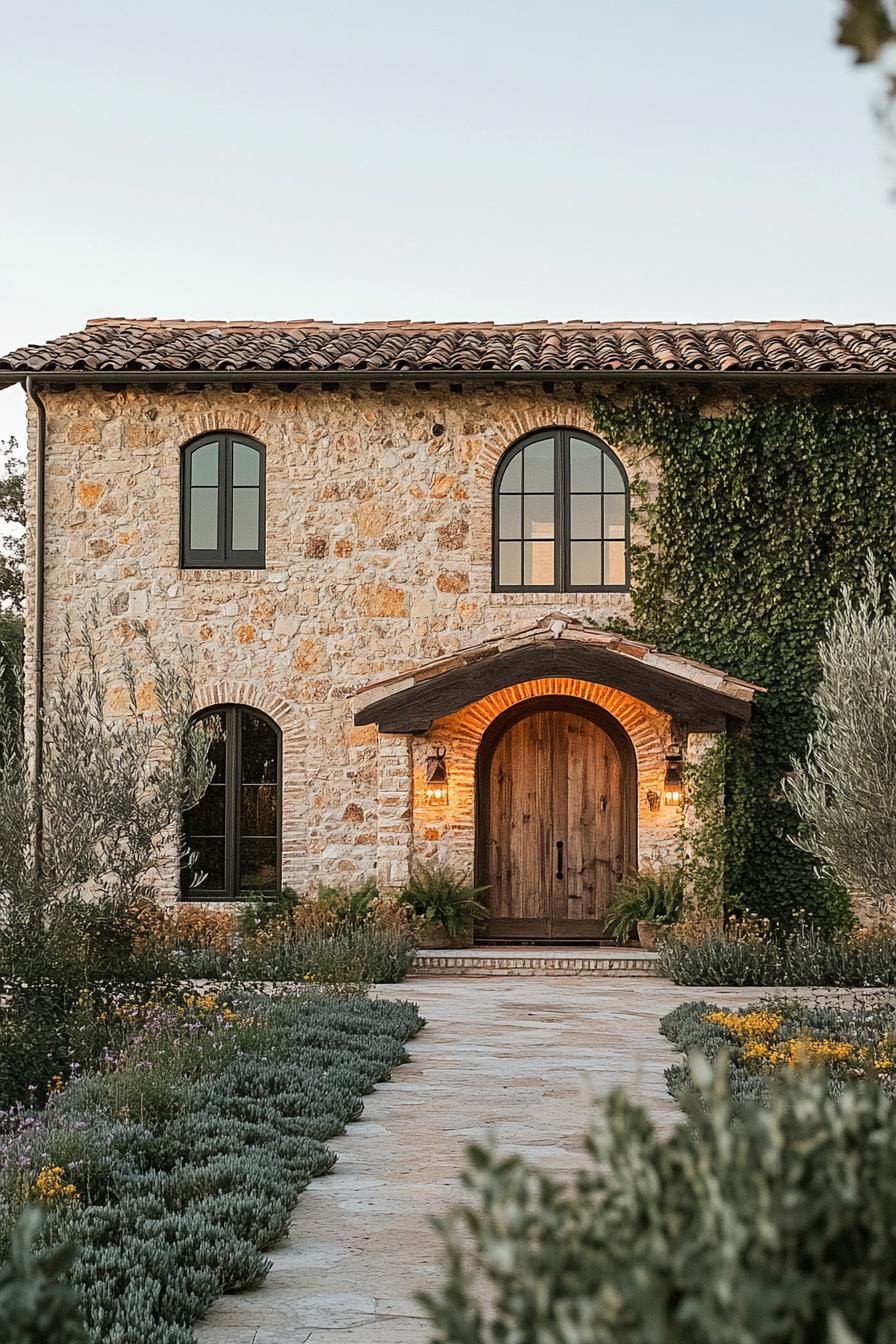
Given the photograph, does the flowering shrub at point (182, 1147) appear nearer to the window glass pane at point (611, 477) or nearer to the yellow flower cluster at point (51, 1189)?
the yellow flower cluster at point (51, 1189)

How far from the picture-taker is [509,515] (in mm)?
14109

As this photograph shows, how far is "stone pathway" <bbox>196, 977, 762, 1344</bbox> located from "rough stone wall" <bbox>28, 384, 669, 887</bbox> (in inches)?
132

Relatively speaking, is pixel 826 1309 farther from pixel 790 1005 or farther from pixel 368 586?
pixel 368 586

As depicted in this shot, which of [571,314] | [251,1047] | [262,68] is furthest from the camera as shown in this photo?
[571,314]

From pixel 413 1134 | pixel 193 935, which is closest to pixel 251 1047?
pixel 413 1134

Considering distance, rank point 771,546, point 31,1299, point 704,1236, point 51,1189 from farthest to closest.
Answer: point 771,546 < point 51,1189 < point 31,1299 < point 704,1236

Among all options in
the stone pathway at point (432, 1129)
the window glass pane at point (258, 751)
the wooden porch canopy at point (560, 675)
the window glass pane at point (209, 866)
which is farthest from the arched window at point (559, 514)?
the stone pathway at point (432, 1129)

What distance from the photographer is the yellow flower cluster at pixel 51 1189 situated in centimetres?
474

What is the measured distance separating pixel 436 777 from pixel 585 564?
2.67m

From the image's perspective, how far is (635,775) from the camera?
13711mm

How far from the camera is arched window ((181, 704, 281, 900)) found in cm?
1394

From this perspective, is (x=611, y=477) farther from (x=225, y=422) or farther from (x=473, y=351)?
(x=225, y=422)

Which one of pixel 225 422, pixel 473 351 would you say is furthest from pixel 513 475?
pixel 225 422

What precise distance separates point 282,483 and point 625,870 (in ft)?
17.0
